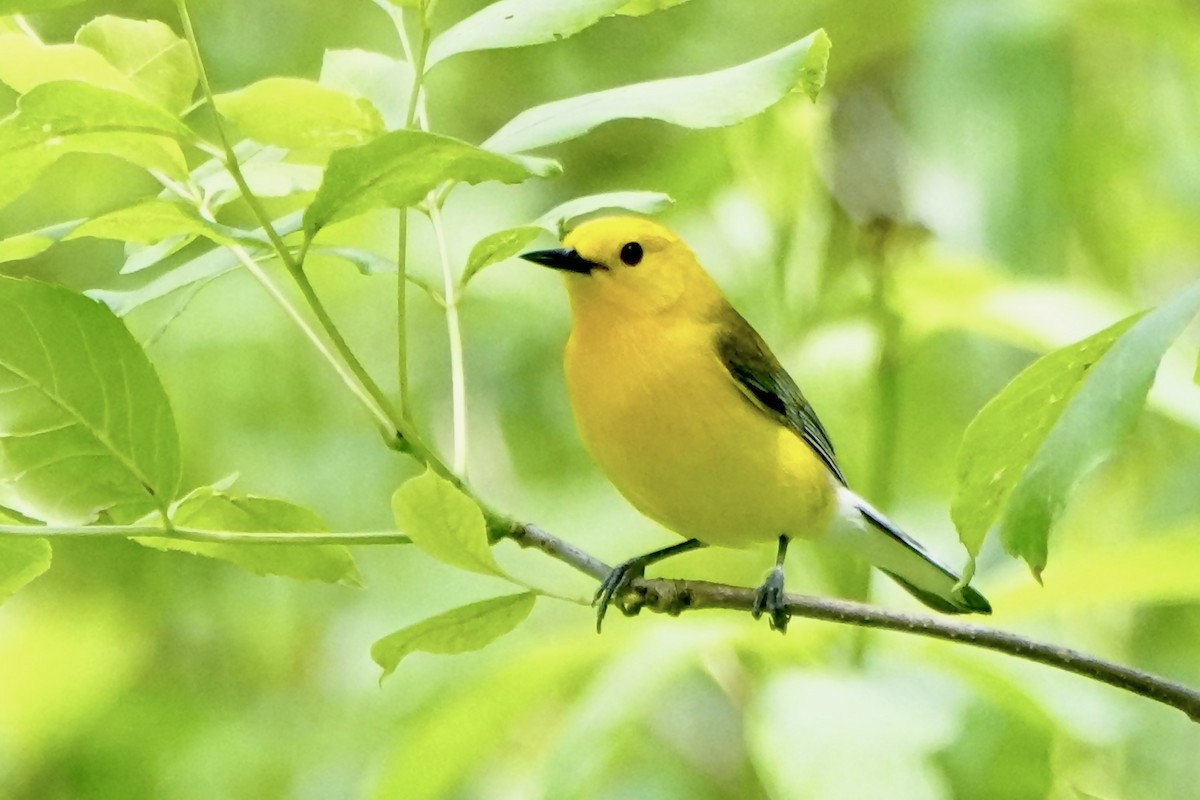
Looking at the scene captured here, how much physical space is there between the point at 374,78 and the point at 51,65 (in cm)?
28

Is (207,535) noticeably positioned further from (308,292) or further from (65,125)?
(65,125)

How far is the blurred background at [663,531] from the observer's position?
148 cm

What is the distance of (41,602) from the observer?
2.68m

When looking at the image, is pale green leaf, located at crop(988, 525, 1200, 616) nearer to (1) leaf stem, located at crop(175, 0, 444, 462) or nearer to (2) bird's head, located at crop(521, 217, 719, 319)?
(2) bird's head, located at crop(521, 217, 719, 319)

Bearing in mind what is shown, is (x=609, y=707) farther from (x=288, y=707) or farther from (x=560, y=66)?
(x=560, y=66)

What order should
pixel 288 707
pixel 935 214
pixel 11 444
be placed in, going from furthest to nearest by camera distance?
pixel 288 707, pixel 935 214, pixel 11 444

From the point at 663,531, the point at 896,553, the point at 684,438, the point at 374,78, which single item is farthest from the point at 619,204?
the point at 663,531

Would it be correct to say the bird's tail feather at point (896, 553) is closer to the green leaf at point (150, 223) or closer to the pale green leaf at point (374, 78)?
the pale green leaf at point (374, 78)

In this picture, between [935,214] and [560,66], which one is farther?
[560,66]

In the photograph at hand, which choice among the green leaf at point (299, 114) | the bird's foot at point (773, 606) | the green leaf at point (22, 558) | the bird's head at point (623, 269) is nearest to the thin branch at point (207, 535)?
the green leaf at point (22, 558)

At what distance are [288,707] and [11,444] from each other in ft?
5.70

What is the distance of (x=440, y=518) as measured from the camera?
2.75 ft

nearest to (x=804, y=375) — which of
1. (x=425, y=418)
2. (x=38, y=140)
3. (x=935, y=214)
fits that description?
(x=935, y=214)

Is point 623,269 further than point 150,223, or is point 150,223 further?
point 623,269
